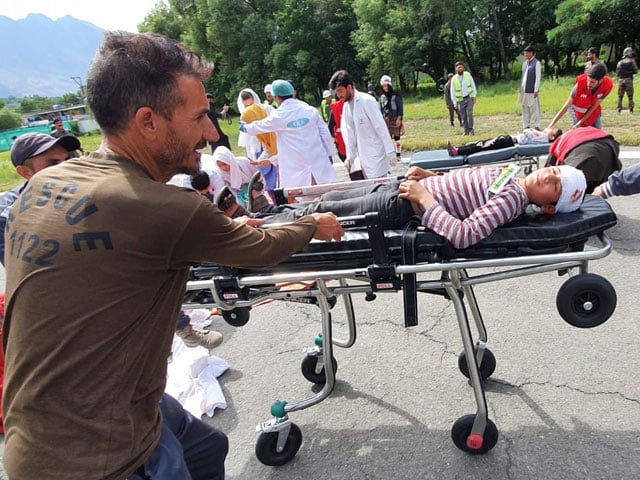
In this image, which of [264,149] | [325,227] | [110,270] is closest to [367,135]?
[264,149]

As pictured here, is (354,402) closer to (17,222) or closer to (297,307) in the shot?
(297,307)

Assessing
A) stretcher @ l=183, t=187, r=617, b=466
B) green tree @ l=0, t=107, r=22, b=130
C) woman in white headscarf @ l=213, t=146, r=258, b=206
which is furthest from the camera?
green tree @ l=0, t=107, r=22, b=130

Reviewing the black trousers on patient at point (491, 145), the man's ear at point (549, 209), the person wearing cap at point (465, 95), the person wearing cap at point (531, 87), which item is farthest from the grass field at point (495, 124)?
the man's ear at point (549, 209)

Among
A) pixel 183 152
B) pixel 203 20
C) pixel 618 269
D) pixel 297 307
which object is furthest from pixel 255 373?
pixel 203 20

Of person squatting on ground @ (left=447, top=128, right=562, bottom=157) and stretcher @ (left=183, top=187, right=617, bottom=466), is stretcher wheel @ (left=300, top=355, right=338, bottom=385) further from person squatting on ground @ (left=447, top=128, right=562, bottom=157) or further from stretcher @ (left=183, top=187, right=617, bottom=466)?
person squatting on ground @ (left=447, top=128, right=562, bottom=157)

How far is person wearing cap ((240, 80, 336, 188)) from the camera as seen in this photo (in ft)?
17.3

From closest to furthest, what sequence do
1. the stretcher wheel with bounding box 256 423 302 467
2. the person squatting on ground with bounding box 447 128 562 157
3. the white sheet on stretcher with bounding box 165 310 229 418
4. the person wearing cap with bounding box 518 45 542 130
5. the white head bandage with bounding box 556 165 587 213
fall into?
the white head bandage with bounding box 556 165 587 213 → the stretcher wheel with bounding box 256 423 302 467 → the white sheet on stretcher with bounding box 165 310 229 418 → the person squatting on ground with bounding box 447 128 562 157 → the person wearing cap with bounding box 518 45 542 130

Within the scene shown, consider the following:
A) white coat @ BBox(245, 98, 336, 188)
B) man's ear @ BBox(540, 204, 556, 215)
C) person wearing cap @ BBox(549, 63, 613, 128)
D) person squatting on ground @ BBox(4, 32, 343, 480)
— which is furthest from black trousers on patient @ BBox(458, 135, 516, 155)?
person squatting on ground @ BBox(4, 32, 343, 480)

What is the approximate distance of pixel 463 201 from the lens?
2475mm

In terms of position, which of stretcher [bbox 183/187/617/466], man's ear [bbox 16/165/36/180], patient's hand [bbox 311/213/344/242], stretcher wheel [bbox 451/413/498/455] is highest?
man's ear [bbox 16/165/36/180]

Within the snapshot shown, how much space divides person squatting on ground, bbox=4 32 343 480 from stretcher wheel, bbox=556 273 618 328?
54.3 inches

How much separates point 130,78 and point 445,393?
246 cm

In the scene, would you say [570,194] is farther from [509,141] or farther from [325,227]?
[509,141]

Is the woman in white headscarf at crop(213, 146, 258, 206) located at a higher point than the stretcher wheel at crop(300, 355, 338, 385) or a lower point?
higher
